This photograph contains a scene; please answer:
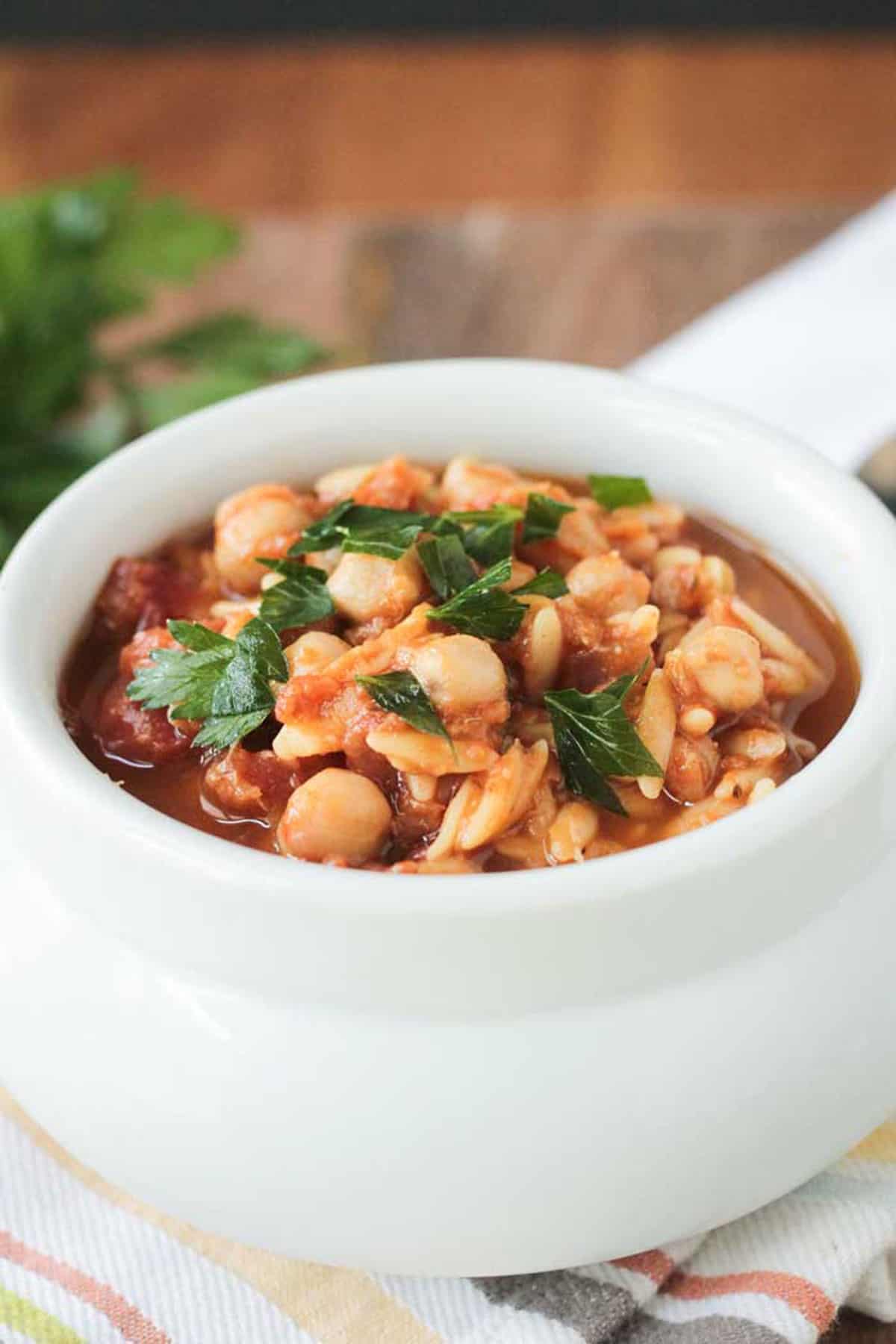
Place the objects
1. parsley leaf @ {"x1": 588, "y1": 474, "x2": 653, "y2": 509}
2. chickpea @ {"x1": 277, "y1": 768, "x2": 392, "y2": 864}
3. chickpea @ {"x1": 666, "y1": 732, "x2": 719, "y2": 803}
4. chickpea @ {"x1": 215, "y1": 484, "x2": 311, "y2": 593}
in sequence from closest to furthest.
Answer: chickpea @ {"x1": 277, "y1": 768, "x2": 392, "y2": 864}
chickpea @ {"x1": 666, "y1": 732, "x2": 719, "y2": 803}
chickpea @ {"x1": 215, "y1": 484, "x2": 311, "y2": 593}
parsley leaf @ {"x1": 588, "y1": 474, "x2": 653, "y2": 509}

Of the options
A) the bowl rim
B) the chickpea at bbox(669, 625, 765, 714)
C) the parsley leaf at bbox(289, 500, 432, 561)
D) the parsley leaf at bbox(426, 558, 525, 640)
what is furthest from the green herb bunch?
the chickpea at bbox(669, 625, 765, 714)

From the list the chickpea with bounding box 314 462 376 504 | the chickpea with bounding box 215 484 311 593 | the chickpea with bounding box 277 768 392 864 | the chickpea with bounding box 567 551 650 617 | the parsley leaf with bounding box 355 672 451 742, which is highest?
the chickpea with bounding box 567 551 650 617

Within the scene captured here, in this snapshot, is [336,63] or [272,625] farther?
[336,63]

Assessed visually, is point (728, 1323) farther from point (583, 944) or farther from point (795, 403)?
point (795, 403)

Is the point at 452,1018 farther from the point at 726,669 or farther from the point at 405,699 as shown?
the point at 726,669

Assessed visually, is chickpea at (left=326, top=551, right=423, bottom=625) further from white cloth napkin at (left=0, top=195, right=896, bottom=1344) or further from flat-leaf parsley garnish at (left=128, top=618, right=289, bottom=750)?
white cloth napkin at (left=0, top=195, right=896, bottom=1344)

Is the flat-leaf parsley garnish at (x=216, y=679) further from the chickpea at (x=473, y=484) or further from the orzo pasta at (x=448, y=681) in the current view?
Answer: the chickpea at (x=473, y=484)

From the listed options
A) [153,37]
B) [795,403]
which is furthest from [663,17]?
[795,403]
